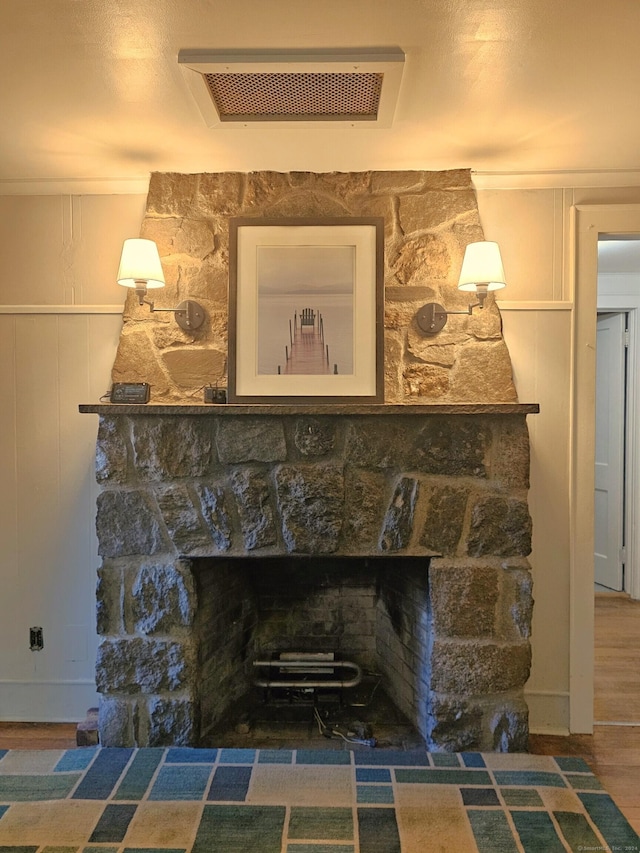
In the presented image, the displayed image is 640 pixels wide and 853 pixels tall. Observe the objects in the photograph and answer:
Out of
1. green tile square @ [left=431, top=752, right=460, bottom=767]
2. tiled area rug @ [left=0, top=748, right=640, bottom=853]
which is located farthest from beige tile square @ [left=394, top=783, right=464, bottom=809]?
green tile square @ [left=431, top=752, right=460, bottom=767]

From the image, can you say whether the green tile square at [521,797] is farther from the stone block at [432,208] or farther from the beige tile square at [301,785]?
the stone block at [432,208]

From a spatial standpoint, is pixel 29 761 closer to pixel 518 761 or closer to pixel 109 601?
pixel 109 601

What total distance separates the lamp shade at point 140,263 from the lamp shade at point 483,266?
3.79 feet

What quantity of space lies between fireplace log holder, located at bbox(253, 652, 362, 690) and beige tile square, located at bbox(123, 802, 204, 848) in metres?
0.68

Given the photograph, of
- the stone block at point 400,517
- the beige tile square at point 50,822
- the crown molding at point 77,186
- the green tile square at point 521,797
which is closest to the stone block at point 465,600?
the stone block at point 400,517

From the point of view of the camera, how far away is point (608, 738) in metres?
2.19

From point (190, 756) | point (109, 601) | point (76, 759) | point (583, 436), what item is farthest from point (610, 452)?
point (76, 759)

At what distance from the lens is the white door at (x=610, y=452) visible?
4102 millimetres

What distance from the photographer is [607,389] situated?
4.23 meters

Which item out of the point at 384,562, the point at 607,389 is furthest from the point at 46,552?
the point at 607,389

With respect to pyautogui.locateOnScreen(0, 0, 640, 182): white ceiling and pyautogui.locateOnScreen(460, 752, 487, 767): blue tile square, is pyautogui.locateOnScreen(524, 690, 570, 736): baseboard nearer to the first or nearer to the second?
pyautogui.locateOnScreen(460, 752, 487, 767): blue tile square

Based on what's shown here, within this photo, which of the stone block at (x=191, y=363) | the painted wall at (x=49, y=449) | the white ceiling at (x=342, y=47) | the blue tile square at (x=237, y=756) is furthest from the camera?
the painted wall at (x=49, y=449)

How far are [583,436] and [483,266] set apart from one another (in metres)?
0.81

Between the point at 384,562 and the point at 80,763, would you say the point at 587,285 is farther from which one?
the point at 80,763
